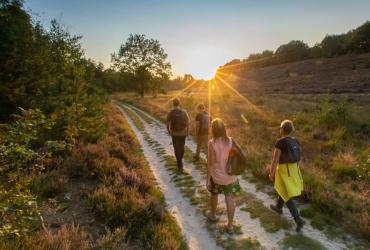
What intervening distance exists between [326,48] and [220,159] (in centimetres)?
10790

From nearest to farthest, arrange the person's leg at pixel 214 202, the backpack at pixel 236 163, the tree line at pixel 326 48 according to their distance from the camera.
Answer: the backpack at pixel 236 163, the person's leg at pixel 214 202, the tree line at pixel 326 48

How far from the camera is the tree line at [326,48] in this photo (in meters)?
88.6

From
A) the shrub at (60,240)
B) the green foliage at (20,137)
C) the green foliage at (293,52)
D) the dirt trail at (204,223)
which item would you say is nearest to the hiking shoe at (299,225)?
the dirt trail at (204,223)

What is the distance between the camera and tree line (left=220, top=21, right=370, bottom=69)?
3489 inches

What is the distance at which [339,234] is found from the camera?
625cm

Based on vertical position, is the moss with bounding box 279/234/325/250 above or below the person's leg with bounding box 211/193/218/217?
below

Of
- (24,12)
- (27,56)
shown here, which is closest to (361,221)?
(27,56)

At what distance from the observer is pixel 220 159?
625 centimetres

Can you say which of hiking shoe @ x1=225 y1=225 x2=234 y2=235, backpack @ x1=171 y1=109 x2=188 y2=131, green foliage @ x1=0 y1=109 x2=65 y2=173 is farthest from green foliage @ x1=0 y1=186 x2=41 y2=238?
backpack @ x1=171 y1=109 x2=188 y2=131

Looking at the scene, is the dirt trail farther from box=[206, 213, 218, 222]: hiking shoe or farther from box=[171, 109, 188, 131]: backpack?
box=[171, 109, 188, 131]: backpack

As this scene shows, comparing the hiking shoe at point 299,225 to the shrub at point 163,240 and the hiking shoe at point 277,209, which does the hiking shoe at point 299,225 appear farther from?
the shrub at point 163,240

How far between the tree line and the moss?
99.1 metres

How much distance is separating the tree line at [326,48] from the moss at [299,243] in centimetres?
9910

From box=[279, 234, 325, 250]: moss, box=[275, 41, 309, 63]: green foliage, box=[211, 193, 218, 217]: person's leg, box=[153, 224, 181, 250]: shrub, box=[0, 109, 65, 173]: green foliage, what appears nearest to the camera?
box=[0, 109, 65, 173]: green foliage
